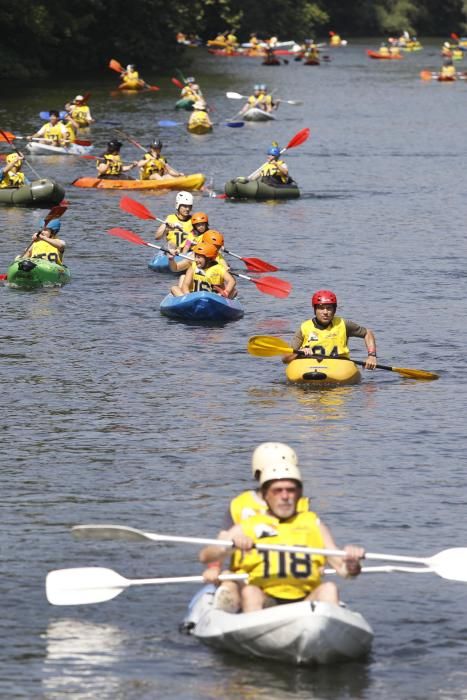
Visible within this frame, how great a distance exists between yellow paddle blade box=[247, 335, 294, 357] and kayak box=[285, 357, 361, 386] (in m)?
0.21

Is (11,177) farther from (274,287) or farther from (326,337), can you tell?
(326,337)

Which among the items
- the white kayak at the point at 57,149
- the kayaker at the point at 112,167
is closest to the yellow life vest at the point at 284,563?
the kayaker at the point at 112,167

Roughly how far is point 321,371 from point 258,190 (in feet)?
62.5

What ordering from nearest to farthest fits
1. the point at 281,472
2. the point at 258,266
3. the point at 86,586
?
the point at 281,472 < the point at 86,586 < the point at 258,266

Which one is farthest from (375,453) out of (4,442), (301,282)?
(301,282)

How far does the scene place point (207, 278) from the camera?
24047 millimetres

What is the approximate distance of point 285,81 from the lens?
3260 inches

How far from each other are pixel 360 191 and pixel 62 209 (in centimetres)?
1506

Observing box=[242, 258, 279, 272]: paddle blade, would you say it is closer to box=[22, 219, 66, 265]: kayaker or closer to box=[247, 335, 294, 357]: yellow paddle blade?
box=[22, 219, 66, 265]: kayaker

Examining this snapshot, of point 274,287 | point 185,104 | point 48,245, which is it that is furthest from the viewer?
point 185,104

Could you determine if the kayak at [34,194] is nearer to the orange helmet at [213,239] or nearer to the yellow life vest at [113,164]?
the yellow life vest at [113,164]

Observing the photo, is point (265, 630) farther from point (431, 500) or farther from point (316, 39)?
point (316, 39)

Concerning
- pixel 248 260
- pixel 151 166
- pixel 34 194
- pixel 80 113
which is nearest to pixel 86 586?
pixel 248 260

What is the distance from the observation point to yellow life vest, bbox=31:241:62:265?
26812mm
